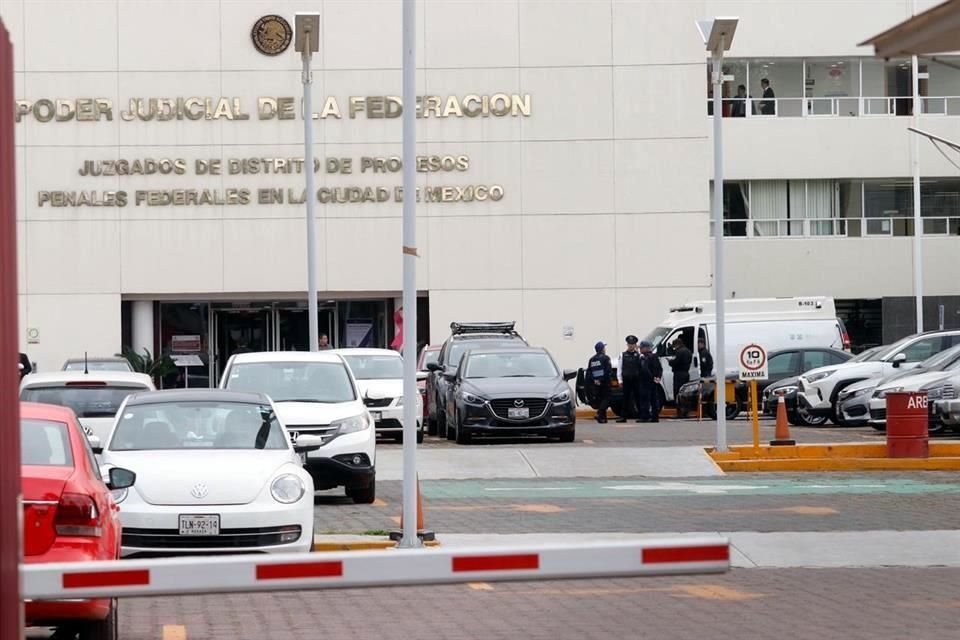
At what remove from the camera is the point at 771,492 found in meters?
20.8

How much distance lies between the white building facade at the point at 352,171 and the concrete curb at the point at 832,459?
67.9 ft

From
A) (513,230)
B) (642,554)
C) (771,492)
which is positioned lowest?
(771,492)

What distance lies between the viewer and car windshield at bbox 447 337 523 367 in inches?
1260

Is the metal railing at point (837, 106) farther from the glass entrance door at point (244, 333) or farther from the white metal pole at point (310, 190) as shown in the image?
the white metal pole at point (310, 190)

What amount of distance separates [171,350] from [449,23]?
1093cm

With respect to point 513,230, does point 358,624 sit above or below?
below

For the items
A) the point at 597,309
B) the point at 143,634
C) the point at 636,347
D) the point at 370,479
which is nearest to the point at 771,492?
the point at 370,479

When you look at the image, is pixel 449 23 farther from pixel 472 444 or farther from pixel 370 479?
pixel 370 479

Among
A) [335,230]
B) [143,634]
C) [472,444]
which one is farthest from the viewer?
[335,230]

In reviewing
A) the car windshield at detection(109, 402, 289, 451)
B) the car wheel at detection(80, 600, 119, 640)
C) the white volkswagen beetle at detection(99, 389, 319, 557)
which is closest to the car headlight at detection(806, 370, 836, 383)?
the car windshield at detection(109, 402, 289, 451)

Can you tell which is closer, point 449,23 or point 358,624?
point 358,624

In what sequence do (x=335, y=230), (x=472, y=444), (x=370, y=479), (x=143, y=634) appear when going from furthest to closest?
(x=335, y=230) < (x=472, y=444) < (x=370, y=479) < (x=143, y=634)

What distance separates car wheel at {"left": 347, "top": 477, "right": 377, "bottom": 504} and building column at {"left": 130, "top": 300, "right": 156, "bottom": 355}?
1023 inches

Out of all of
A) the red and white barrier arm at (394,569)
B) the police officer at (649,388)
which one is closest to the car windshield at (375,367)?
the police officer at (649,388)
